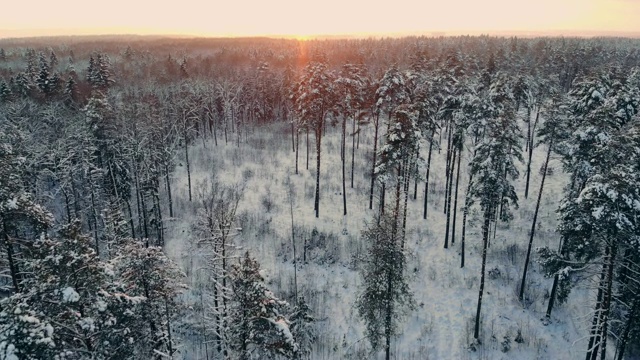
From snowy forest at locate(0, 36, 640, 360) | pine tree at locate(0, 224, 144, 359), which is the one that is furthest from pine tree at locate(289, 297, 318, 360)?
pine tree at locate(0, 224, 144, 359)

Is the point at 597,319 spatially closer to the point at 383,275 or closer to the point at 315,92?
the point at 383,275

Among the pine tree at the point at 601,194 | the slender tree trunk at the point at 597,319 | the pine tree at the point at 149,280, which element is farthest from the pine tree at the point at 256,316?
the slender tree trunk at the point at 597,319

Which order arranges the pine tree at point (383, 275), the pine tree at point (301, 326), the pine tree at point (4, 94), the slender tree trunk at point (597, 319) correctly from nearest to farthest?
the slender tree trunk at point (597, 319) → the pine tree at point (383, 275) → the pine tree at point (301, 326) → the pine tree at point (4, 94)

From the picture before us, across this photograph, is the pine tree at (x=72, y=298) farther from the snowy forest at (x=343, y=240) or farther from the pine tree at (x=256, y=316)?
the pine tree at (x=256, y=316)

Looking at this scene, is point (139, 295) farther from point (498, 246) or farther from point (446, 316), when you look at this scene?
point (498, 246)

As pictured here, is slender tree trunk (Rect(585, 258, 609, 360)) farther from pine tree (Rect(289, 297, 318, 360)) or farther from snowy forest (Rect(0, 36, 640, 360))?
pine tree (Rect(289, 297, 318, 360))

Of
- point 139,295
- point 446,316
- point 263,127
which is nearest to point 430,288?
point 446,316
